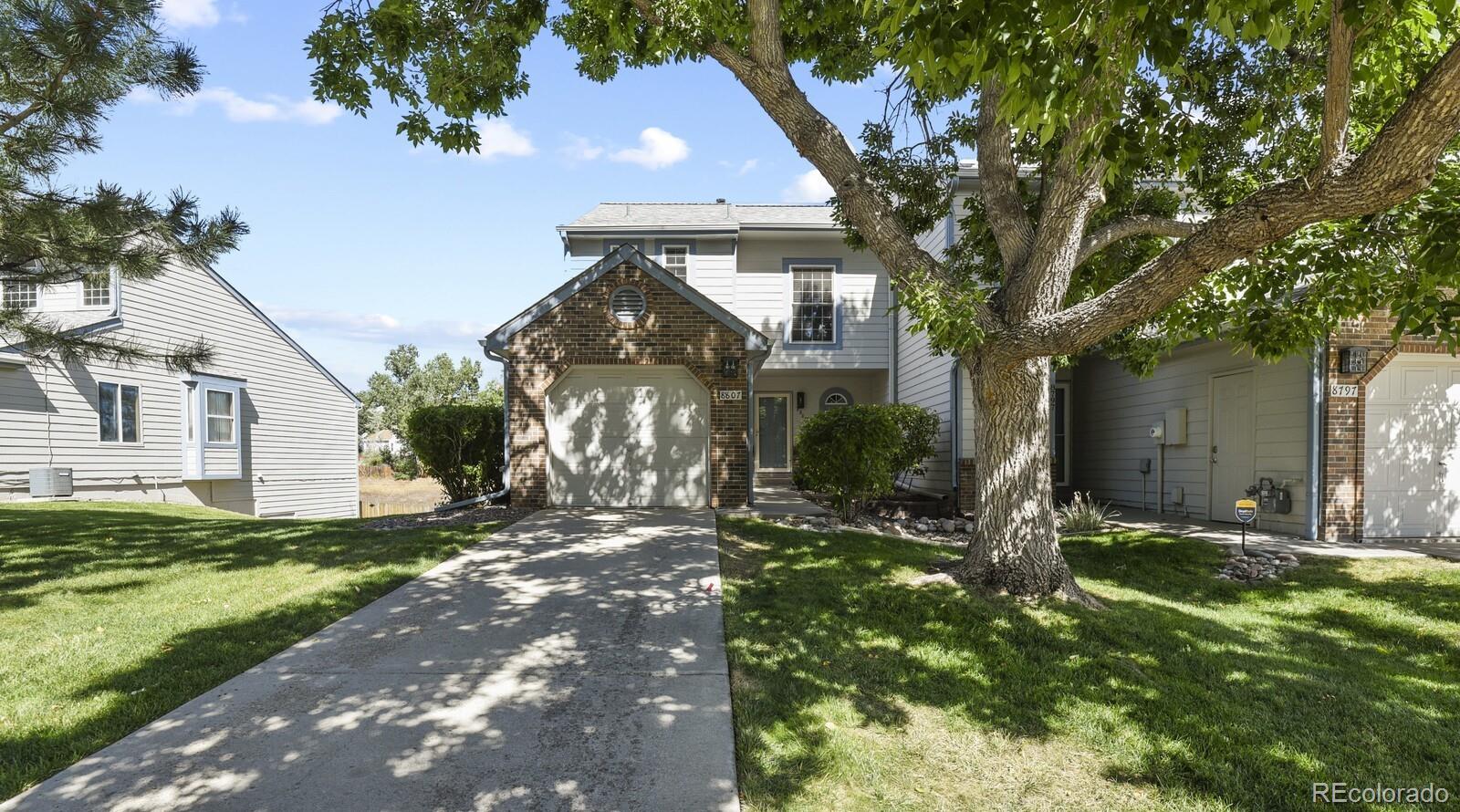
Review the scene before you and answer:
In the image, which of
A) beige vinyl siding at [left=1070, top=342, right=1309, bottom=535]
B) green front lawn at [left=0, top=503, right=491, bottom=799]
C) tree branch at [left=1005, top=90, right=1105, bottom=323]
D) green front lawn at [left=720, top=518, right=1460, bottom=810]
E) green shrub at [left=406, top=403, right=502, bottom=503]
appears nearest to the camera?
green front lawn at [left=720, top=518, right=1460, bottom=810]

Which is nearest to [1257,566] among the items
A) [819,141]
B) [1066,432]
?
[819,141]

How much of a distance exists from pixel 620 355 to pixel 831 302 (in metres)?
6.32

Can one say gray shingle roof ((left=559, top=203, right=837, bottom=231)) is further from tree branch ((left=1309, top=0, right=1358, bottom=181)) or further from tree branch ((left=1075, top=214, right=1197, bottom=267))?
tree branch ((left=1309, top=0, right=1358, bottom=181))

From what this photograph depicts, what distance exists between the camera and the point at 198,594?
6.12m

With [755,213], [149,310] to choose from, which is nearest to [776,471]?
[755,213]

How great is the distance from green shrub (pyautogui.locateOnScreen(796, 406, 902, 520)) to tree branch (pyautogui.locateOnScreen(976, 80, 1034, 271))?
371cm

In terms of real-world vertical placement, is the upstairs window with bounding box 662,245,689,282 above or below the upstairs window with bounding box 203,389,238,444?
above

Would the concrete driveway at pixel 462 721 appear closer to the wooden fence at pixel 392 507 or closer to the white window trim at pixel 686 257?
the white window trim at pixel 686 257

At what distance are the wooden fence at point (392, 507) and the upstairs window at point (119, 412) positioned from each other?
6800mm

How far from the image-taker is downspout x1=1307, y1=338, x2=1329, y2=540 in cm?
894

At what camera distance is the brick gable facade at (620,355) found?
36.1ft

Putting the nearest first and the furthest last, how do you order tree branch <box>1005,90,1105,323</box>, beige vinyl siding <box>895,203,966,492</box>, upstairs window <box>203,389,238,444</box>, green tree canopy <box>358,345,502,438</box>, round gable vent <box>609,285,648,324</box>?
tree branch <box>1005,90,1105,323</box> → round gable vent <box>609,285,648,324</box> → beige vinyl siding <box>895,203,966,492</box> → upstairs window <box>203,389,238,444</box> → green tree canopy <box>358,345,502,438</box>

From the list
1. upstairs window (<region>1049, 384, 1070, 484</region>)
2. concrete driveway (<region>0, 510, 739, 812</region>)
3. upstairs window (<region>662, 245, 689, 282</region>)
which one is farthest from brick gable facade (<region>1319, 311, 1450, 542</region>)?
upstairs window (<region>662, 245, 689, 282</region>)

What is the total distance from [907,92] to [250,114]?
463 inches
